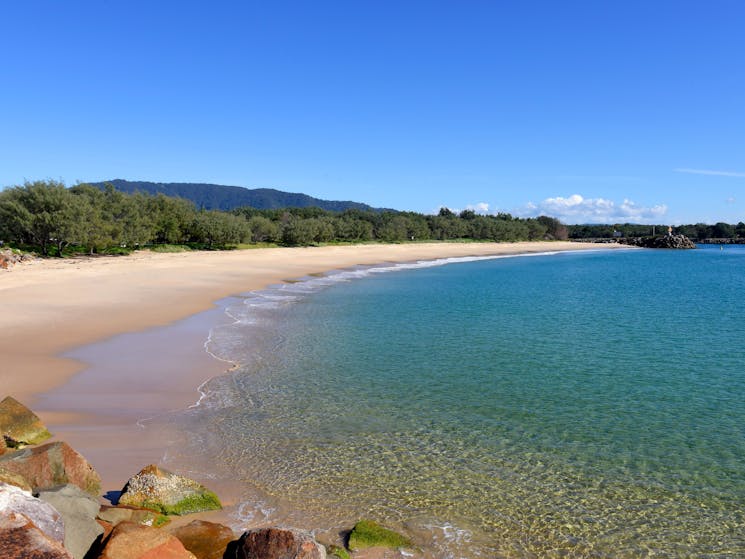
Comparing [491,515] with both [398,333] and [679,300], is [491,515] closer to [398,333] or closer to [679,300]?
[398,333]

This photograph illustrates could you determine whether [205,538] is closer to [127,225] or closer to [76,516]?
[76,516]

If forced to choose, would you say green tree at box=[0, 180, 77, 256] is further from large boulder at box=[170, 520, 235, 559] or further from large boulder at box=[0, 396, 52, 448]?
large boulder at box=[170, 520, 235, 559]

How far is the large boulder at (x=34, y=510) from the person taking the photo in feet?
19.7

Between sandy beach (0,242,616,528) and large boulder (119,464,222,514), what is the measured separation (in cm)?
57

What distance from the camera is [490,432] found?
13.1 m

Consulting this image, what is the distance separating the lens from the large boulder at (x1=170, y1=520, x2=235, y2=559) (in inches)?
288

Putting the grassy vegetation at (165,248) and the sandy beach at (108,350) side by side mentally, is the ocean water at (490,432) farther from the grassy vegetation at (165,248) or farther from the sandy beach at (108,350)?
the grassy vegetation at (165,248)

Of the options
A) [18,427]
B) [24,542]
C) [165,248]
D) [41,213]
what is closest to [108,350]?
[18,427]

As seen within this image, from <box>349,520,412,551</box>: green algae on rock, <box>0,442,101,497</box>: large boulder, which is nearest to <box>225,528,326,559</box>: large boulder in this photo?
<box>349,520,412,551</box>: green algae on rock

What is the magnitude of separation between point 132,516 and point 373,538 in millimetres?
3765

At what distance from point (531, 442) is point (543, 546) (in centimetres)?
432

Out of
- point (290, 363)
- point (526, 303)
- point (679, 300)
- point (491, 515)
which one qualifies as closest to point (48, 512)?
point (491, 515)

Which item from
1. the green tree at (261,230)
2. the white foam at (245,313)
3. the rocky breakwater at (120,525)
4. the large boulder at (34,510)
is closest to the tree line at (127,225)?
the green tree at (261,230)

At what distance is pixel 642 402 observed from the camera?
15555mm
